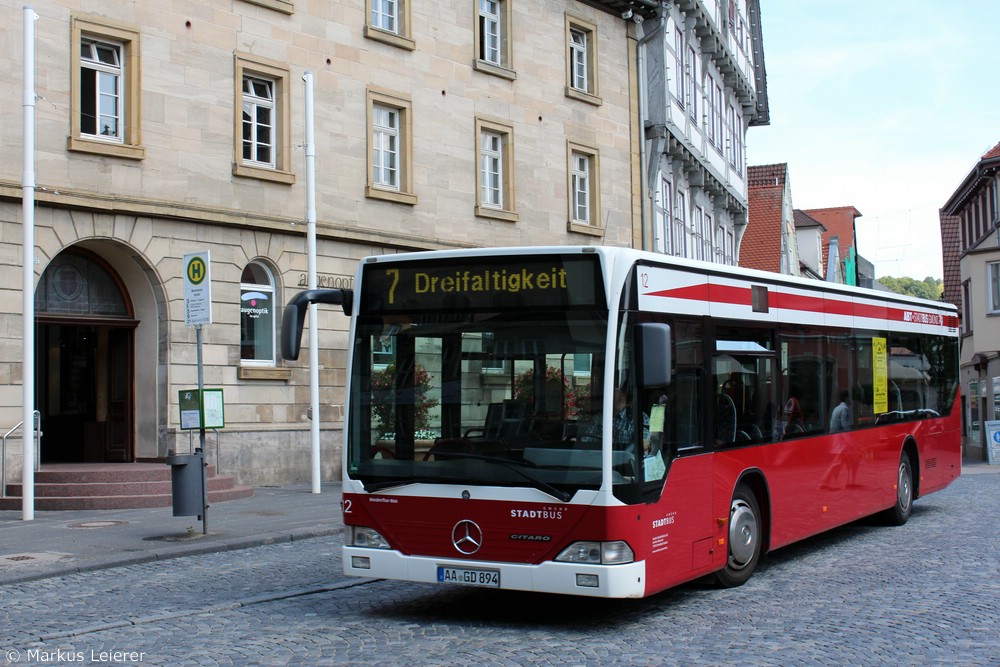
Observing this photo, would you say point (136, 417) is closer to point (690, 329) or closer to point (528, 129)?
point (528, 129)

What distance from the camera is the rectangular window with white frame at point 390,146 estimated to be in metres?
23.9

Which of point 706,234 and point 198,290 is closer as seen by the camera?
point 198,290

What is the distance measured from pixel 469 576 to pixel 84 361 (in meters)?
14.8

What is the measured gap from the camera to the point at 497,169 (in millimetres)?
26984

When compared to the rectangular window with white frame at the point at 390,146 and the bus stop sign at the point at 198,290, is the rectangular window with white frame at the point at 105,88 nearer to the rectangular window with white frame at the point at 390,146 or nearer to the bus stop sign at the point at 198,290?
the rectangular window with white frame at the point at 390,146

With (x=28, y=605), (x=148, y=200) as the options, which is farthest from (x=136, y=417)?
(x=28, y=605)

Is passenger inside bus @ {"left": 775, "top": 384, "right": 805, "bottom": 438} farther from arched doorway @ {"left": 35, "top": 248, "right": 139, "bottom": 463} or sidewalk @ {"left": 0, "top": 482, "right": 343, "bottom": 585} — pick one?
arched doorway @ {"left": 35, "top": 248, "right": 139, "bottom": 463}

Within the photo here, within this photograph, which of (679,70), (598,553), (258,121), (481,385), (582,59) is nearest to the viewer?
(598,553)

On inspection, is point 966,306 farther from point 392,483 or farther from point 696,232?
point 392,483

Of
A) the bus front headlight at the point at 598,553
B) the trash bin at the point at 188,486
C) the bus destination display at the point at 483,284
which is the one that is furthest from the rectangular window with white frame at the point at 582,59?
the bus front headlight at the point at 598,553

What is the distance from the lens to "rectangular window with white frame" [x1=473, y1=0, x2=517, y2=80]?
87.2 feet

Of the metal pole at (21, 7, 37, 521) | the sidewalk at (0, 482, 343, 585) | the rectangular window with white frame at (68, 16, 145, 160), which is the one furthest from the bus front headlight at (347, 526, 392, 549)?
the rectangular window with white frame at (68, 16, 145, 160)

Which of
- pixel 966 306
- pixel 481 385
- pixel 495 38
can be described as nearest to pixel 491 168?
pixel 495 38

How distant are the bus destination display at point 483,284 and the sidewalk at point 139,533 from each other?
15.6ft
